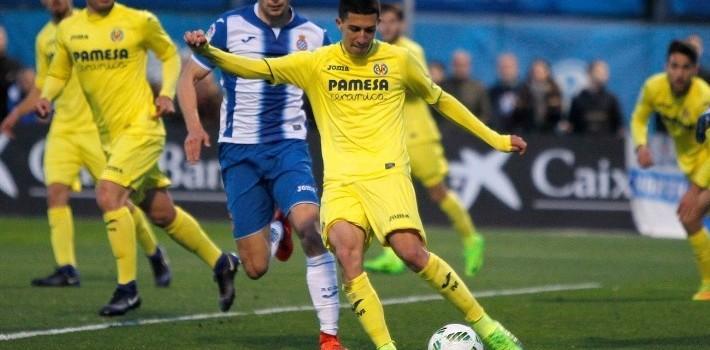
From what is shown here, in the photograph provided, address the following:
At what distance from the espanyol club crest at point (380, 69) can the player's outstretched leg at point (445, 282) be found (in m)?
0.98

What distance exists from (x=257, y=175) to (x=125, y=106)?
192cm

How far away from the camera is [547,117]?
23.0 metres

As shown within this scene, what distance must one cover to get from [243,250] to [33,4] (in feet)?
49.7

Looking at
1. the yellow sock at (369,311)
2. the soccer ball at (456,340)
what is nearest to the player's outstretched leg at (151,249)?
the yellow sock at (369,311)

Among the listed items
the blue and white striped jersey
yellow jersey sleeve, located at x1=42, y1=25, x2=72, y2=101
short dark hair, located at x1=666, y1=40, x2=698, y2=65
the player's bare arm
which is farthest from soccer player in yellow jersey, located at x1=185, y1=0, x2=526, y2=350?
short dark hair, located at x1=666, y1=40, x2=698, y2=65

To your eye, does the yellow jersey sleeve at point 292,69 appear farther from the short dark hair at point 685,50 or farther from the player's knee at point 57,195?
the player's knee at point 57,195

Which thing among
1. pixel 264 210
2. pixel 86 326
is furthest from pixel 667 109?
pixel 86 326

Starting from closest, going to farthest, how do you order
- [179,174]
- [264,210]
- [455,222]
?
[264,210], [455,222], [179,174]

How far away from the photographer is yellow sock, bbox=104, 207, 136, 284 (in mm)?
11844

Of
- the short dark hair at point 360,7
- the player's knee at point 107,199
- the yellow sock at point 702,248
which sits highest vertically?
the short dark hair at point 360,7

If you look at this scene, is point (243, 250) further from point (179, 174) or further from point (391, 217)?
point (179, 174)

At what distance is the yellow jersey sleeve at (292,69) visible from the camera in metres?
9.52

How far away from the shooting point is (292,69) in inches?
375

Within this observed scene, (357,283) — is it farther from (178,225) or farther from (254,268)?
(178,225)
